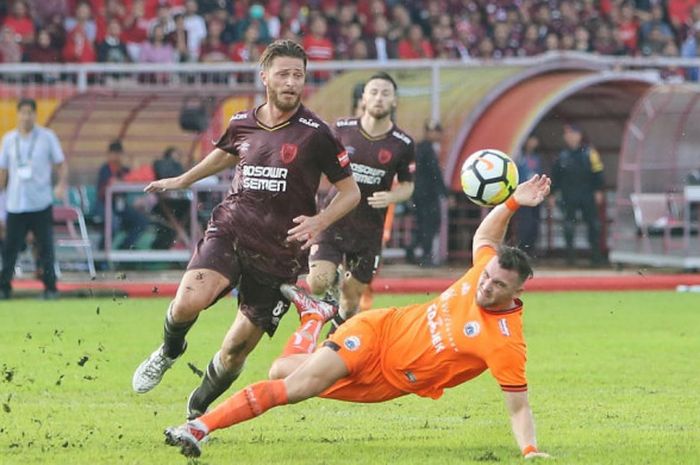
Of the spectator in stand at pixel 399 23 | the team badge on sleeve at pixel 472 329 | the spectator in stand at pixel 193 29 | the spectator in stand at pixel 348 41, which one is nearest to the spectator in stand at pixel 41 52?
the spectator in stand at pixel 193 29

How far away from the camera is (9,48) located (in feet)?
78.7

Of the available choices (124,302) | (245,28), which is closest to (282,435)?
(124,302)

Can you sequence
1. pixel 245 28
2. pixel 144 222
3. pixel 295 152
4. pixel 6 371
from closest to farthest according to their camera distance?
pixel 295 152 → pixel 6 371 → pixel 144 222 → pixel 245 28

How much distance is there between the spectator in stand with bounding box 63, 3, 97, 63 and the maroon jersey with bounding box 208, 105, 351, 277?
51.7 feet

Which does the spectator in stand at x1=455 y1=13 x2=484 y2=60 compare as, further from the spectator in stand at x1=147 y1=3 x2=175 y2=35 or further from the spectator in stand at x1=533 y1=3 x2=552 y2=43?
the spectator in stand at x1=147 y1=3 x2=175 y2=35

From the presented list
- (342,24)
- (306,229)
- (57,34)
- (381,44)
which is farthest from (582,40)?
(306,229)

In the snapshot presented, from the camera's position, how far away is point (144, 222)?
886 inches

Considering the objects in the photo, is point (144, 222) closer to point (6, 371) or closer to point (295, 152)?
point (6, 371)

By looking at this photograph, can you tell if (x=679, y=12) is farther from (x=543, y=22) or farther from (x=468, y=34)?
(x=468, y=34)

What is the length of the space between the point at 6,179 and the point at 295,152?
10856 millimetres

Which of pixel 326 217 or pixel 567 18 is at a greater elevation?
pixel 567 18

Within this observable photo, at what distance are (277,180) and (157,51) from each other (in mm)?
15893

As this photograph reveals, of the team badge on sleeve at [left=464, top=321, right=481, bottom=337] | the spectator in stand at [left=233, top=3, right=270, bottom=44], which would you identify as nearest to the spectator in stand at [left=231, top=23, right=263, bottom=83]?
the spectator in stand at [left=233, top=3, right=270, bottom=44]

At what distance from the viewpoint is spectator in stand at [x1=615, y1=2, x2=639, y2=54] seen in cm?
2973
